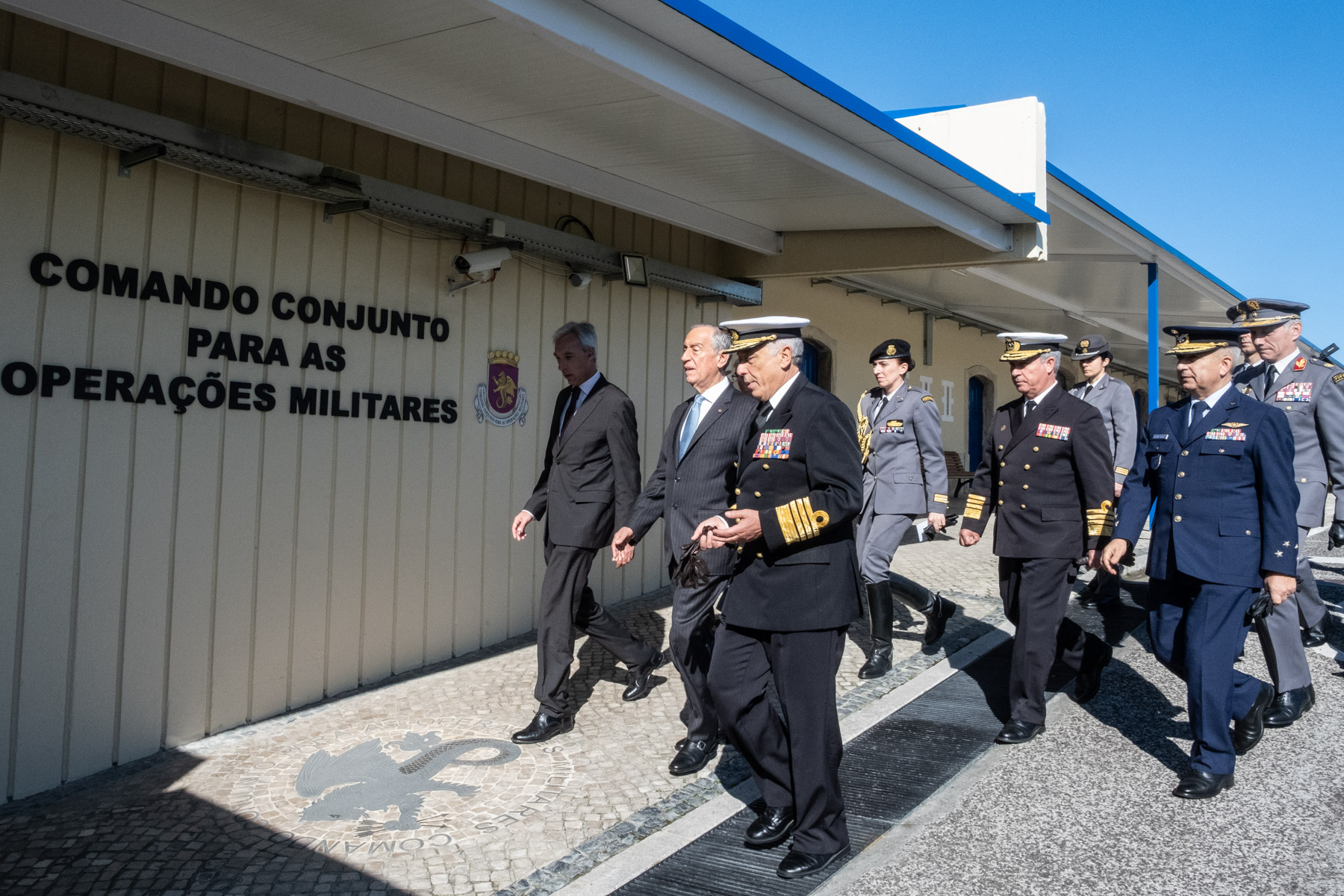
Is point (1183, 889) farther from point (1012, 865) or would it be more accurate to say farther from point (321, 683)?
point (321, 683)

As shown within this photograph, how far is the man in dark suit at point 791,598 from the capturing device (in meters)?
3.12

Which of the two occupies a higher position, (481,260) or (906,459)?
(481,260)

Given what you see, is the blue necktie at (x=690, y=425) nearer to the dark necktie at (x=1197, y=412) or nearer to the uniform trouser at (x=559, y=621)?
the uniform trouser at (x=559, y=621)

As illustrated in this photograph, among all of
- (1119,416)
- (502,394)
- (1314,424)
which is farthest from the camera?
(1119,416)

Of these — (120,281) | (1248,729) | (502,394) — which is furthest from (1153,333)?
(120,281)

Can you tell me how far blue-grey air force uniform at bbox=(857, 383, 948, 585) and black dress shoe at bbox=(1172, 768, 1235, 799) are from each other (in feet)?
7.06

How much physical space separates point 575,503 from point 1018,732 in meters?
2.40

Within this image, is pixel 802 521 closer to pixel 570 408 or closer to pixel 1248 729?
pixel 570 408

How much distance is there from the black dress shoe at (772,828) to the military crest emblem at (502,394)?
3616 millimetres

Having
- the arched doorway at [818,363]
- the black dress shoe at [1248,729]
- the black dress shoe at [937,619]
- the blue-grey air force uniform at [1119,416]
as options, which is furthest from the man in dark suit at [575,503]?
the arched doorway at [818,363]

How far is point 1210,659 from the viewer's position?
12.4 feet

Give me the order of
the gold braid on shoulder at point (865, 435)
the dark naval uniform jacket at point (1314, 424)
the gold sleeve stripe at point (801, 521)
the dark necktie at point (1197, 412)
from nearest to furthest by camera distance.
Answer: the gold sleeve stripe at point (801, 521)
the dark necktie at point (1197, 412)
the dark naval uniform jacket at point (1314, 424)
the gold braid on shoulder at point (865, 435)

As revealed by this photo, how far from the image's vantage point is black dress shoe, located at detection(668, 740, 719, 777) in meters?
4.19

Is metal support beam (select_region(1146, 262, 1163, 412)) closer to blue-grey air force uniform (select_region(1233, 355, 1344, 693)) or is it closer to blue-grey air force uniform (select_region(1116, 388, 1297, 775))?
blue-grey air force uniform (select_region(1233, 355, 1344, 693))
